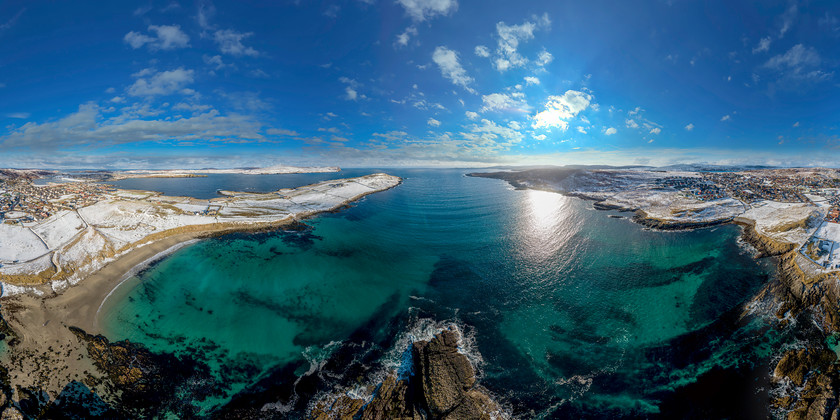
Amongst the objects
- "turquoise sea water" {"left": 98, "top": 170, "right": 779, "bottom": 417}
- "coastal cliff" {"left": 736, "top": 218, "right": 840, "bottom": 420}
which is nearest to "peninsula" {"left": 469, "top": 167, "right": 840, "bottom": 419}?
"coastal cliff" {"left": 736, "top": 218, "right": 840, "bottom": 420}

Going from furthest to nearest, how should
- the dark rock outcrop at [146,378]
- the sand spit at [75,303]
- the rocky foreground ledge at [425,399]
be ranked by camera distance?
1. the sand spit at [75,303]
2. the dark rock outcrop at [146,378]
3. the rocky foreground ledge at [425,399]

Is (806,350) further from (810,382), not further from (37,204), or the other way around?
(37,204)

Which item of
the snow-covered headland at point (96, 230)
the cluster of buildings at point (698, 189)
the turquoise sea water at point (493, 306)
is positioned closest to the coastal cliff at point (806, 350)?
the turquoise sea water at point (493, 306)

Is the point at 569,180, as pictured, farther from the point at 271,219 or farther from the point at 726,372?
the point at 271,219

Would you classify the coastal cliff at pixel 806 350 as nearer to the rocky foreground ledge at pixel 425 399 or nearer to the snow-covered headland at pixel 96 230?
the rocky foreground ledge at pixel 425 399

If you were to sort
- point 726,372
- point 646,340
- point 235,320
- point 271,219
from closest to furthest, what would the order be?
point 726,372
point 646,340
point 235,320
point 271,219

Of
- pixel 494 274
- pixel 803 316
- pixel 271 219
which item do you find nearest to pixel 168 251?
pixel 271 219

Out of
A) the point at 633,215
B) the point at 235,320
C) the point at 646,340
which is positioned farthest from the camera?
the point at 633,215
